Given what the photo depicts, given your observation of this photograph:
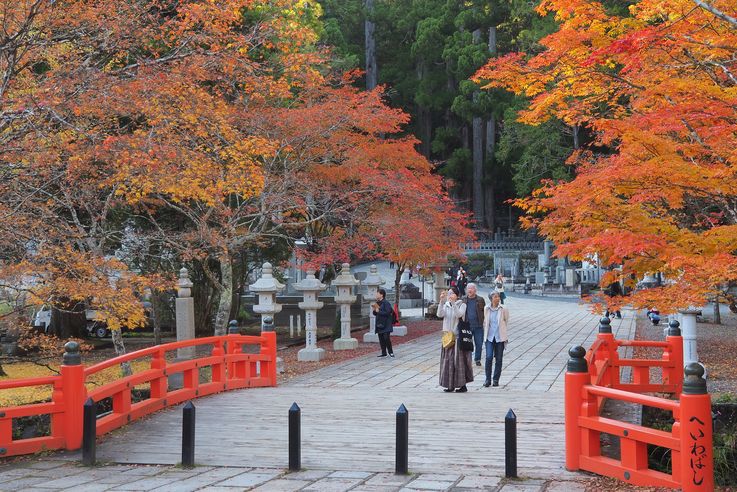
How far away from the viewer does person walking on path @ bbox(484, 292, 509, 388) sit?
13380 millimetres

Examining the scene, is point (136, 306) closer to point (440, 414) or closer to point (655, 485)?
point (440, 414)

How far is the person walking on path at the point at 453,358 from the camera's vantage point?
12.5 metres

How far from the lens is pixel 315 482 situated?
6.78m

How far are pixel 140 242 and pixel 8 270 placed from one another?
9191mm

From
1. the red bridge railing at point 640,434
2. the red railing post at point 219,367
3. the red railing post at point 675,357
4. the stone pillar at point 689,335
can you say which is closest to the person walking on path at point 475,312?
the red railing post at point 675,357

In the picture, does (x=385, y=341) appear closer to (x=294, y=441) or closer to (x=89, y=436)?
(x=89, y=436)

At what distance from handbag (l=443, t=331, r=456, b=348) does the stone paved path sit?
0.79 metres

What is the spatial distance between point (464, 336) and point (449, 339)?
0.89 feet

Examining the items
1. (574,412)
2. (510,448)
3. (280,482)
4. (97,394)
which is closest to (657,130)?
(574,412)

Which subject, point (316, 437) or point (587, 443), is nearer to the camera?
Answer: point (587, 443)

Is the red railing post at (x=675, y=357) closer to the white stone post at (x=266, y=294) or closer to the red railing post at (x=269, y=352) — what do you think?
the red railing post at (x=269, y=352)

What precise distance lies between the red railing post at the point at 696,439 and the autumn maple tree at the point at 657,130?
4.55m

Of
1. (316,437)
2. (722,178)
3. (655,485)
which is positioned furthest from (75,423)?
(722,178)

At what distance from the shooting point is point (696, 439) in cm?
599
